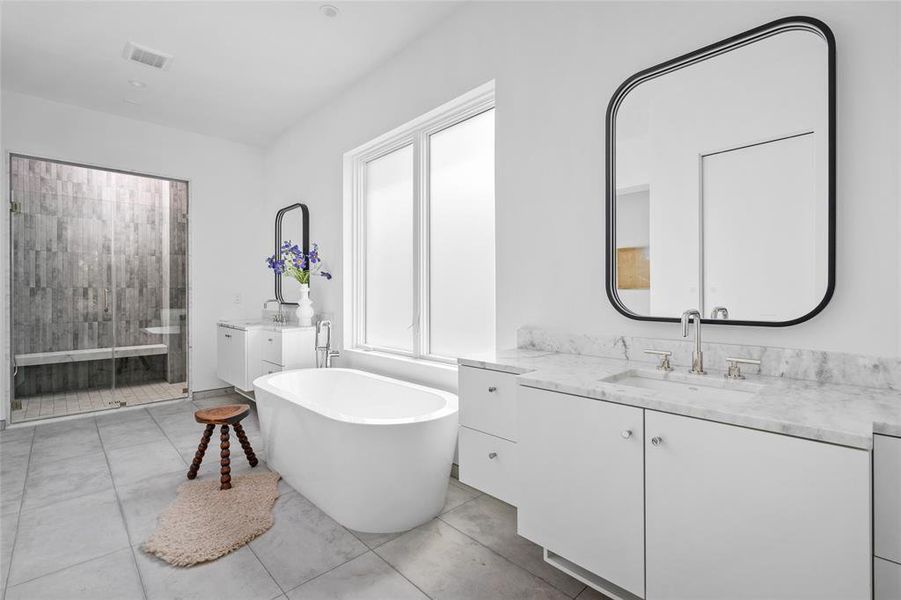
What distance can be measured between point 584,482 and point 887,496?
680 millimetres

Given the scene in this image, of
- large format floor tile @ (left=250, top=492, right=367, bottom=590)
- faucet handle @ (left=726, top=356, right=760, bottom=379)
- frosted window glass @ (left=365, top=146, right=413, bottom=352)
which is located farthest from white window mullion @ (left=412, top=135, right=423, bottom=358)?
faucet handle @ (left=726, top=356, right=760, bottom=379)

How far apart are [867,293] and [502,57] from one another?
6.27 ft

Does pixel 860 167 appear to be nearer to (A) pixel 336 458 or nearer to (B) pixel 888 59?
(B) pixel 888 59

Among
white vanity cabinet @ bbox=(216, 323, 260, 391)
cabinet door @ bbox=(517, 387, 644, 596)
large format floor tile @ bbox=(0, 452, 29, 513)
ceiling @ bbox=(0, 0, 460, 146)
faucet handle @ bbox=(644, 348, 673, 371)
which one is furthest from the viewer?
white vanity cabinet @ bbox=(216, 323, 260, 391)

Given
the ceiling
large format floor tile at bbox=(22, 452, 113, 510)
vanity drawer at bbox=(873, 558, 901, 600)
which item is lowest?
large format floor tile at bbox=(22, 452, 113, 510)

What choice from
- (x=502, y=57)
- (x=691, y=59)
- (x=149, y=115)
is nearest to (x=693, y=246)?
(x=691, y=59)

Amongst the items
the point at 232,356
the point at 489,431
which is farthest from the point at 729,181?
the point at 232,356

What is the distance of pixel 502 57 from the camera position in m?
2.33

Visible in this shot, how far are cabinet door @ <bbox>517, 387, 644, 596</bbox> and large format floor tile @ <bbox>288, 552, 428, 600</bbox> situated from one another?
54 centimetres

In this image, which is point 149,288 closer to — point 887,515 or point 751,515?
point 751,515

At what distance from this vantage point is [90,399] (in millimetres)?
4004

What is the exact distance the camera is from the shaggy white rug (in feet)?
6.11

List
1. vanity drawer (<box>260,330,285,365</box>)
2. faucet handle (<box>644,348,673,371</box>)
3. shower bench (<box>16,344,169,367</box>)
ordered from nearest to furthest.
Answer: faucet handle (<box>644,348,673,371</box>), vanity drawer (<box>260,330,285,365</box>), shower bench (<box>16,344,169,367</box>)

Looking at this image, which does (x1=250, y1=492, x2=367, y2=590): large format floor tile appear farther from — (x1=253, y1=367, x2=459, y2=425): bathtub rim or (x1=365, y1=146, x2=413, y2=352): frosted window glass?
(x1=365, y1=146, x2=413, y2=352): frosted window glass
